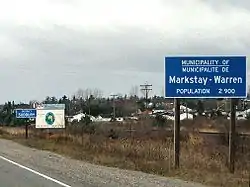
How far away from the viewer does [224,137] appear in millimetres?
42531

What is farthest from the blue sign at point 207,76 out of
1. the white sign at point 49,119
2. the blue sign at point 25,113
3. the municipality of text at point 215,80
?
the white sign at point 49,119

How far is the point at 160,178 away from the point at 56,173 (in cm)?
371

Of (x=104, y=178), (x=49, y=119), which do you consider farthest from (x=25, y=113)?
(x=104, y=178)

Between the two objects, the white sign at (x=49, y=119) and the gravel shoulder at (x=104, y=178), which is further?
the white sign at (x=49, y=119)

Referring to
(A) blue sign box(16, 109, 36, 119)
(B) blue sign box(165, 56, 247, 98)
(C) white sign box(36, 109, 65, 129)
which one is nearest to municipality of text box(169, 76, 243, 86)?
(B) blue sign box(165, 56, 247, 98)

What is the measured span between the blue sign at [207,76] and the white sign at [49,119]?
129ft

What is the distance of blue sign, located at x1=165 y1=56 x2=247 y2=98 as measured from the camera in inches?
810

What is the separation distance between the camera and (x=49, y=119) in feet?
195

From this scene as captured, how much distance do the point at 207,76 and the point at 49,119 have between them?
40274mm

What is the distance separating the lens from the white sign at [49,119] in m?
59.3

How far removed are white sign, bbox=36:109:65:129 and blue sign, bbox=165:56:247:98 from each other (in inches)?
1546

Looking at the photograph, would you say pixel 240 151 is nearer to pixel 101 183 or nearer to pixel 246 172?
pixel 246 172

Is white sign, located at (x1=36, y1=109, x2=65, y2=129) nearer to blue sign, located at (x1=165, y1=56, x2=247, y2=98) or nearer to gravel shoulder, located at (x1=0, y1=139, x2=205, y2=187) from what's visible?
gravel shoulder, located at (x1=0, y1=139, x2=205, y2=187)

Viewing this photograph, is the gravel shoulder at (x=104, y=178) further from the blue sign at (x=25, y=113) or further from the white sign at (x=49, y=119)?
the white sign at (x=49, y=119)
